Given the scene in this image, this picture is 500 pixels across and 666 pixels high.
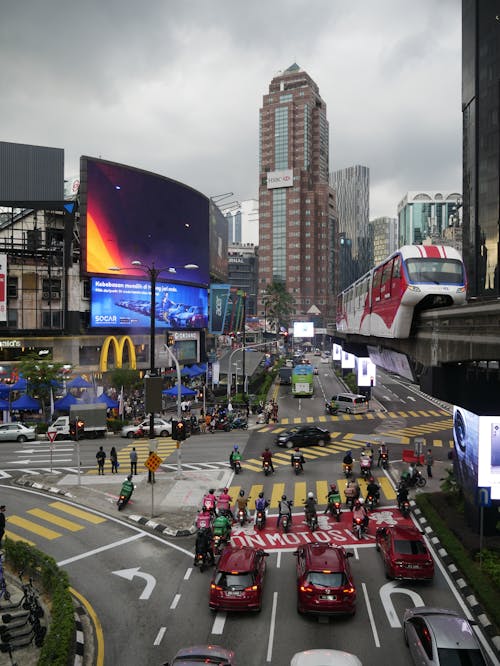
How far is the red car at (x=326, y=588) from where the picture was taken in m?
14.4

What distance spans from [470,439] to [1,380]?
169ft

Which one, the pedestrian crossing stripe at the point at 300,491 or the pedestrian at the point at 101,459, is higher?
the pedestrian at the point at 101,459

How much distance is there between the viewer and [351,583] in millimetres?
14805

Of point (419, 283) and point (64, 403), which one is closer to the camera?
point (419, 283)

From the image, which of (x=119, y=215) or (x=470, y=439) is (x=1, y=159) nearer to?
(x=119, y=215)

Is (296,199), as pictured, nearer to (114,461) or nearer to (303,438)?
(303,438)

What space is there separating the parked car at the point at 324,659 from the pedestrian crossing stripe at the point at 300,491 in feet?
47.0

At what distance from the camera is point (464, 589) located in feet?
54.8

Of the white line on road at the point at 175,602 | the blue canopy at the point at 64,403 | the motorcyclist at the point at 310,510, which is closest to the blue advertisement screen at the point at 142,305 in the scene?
the blue canopy at the point at 64,403

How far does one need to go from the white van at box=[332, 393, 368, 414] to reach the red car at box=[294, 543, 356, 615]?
39894mm

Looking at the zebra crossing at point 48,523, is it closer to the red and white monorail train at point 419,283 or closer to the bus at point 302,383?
the red and white monorail train at point 419,283

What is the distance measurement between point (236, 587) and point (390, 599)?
15.8 feet

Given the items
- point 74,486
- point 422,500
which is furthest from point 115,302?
point 422,500

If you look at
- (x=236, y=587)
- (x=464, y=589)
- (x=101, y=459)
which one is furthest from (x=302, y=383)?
(x=236, y=587)
